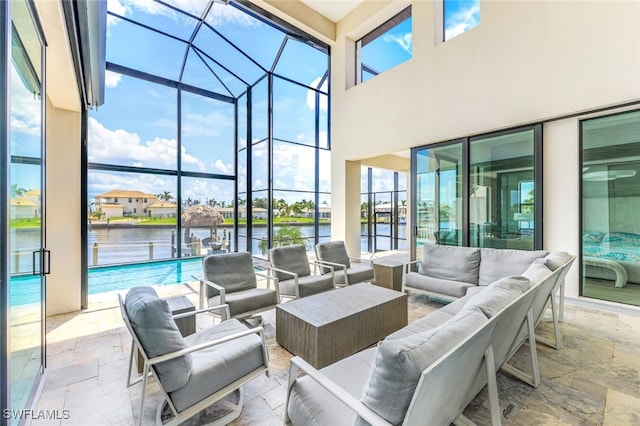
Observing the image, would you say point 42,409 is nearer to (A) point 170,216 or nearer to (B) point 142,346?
(B) point 142,346

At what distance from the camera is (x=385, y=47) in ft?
21.5

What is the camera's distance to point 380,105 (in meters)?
6.24

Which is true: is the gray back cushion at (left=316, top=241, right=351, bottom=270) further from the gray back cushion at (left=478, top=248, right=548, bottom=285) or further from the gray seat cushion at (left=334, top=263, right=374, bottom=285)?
the gray back cushion at (left=478, top=248, right=548, bottom=285)

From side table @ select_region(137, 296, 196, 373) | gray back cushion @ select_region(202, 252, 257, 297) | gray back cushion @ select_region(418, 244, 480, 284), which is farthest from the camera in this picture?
gray back cushion @ select_region(418, 244, 480, 284)

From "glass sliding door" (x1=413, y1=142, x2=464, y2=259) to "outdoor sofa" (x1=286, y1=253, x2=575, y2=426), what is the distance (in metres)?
3.52

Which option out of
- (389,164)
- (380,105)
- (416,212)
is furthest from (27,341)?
(389,164)

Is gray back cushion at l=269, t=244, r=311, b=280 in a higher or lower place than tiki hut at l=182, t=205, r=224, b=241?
lower

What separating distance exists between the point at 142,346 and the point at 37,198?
171 centimetres

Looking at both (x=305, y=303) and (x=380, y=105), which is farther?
(x=380, y=105)

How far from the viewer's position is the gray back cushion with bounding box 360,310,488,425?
1.00 m

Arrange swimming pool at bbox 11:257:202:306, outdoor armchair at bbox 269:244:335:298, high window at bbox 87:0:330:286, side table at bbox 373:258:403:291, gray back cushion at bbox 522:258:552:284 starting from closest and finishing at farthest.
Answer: gray back cushion at bbox 522:258:552:284
outdoor armchair at bbox 269:244:335:298
side table at bbox 373:258:403:291
swimming pool at bbox 11:257:202:306
high window at bbox 87:0:330:286

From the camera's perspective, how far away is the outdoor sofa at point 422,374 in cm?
101

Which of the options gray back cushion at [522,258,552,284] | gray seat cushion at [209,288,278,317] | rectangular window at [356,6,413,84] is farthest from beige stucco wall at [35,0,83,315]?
rectangular window at [356,6,413,84]

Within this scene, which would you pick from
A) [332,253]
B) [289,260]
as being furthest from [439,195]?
[289,260]
